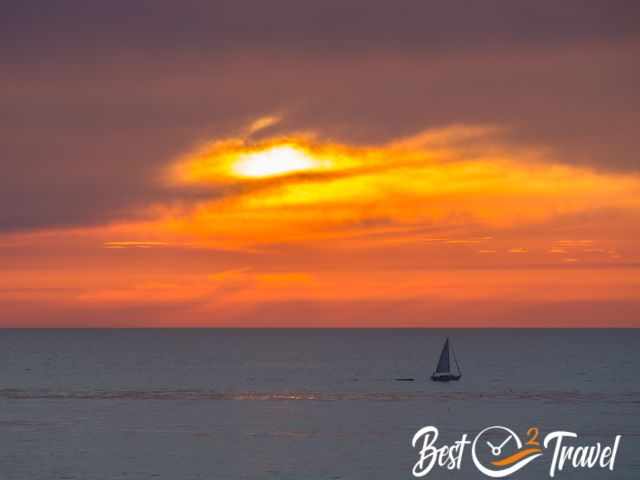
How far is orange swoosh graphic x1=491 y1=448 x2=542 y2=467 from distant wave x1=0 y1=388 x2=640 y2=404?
5135 centimetres

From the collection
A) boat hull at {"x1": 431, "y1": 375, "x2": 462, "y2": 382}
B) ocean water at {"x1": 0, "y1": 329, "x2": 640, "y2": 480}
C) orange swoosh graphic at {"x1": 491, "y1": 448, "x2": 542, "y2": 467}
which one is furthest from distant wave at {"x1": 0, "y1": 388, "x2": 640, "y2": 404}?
orange swoosh graphic at {"x1": 491, "y1": 448, "x2": 542, "y2": 467}

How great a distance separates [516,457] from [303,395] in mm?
64221

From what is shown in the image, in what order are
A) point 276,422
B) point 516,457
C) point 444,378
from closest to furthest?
1. point 516,457
2. point 276,422
3. point 444,378

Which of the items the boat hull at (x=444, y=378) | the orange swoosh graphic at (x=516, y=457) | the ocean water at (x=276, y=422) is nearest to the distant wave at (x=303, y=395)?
the ocean water at (x=276, y=422)

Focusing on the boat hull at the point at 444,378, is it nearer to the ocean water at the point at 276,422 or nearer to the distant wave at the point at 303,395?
the ocean water at the point at 276,422

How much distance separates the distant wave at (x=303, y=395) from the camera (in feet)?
468

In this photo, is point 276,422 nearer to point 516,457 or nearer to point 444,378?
point 516,457

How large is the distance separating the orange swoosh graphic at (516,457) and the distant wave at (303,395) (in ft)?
168

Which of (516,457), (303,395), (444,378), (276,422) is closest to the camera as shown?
(516,457)

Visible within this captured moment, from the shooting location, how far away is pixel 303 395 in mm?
148125

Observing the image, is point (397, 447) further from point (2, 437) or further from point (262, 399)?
point (262, 399)

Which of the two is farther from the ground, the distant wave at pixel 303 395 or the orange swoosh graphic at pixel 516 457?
the distant wave at pixel 303 395

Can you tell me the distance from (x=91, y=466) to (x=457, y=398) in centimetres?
7212

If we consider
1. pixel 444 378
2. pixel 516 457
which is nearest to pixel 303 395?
pixel 444 378
